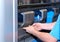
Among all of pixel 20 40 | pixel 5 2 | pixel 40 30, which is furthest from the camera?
pixel 40 30

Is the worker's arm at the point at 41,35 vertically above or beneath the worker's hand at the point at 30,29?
beneath

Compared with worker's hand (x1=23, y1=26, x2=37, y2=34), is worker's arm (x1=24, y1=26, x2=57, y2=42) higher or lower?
lower

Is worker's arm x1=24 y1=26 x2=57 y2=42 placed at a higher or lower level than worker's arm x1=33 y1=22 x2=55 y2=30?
lower

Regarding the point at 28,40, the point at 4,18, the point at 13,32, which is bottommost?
the point at 28,40

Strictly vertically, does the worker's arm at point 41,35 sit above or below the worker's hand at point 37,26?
below

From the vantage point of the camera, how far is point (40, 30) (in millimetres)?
1261

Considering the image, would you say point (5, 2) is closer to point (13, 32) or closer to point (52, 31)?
point (13, 32)

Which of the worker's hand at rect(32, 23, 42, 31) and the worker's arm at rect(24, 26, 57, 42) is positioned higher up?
the worker's hand at rect(32, 23, 42, 31)

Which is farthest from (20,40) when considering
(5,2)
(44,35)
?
(5,2)

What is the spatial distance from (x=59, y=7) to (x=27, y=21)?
0.33 m

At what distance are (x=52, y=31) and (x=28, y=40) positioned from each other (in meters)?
0.21

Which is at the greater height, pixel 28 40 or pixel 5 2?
pixel 5 2

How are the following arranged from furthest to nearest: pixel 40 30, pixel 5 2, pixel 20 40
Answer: pixel 40 30
pixel 20 40
pixel 5 2

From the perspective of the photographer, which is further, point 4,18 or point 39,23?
point 39,23
